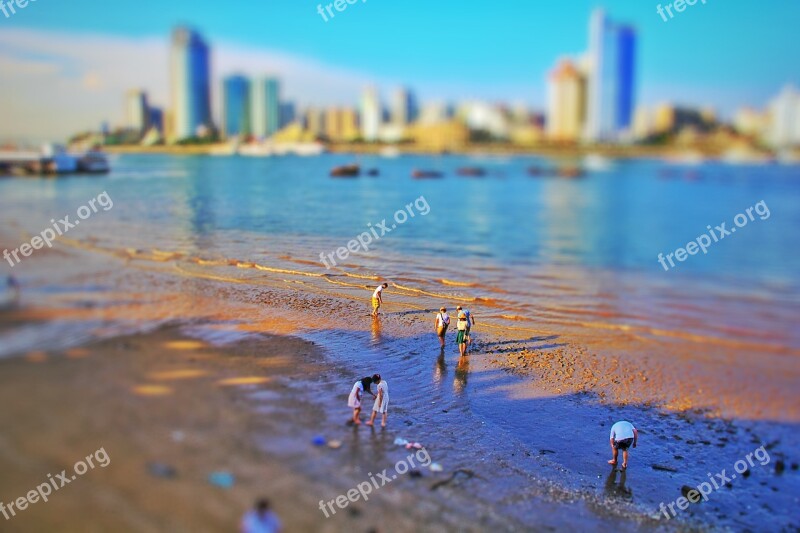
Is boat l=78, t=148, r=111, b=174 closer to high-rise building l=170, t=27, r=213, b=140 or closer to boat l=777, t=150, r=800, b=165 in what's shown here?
high-rise building l=170, t=27, r=213, b=140

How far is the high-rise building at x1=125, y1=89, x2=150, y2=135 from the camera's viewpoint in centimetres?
1452

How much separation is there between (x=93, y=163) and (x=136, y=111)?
3464mm

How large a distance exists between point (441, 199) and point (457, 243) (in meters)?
20.7

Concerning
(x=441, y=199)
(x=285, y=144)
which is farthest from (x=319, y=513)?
(x=285, y=144)

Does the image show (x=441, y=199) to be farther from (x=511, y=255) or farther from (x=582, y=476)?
(x=582, y=476)

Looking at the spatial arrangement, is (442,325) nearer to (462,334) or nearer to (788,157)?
(462,334)

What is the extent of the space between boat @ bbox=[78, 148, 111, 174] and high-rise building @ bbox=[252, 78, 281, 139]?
6679 millimetres

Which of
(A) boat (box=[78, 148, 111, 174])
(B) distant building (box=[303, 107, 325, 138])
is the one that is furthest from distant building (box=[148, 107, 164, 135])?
(B) distant building (box=[303, 107, 325, 138])

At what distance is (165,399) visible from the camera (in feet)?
23.0

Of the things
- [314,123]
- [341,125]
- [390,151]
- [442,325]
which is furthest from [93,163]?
[390,151]

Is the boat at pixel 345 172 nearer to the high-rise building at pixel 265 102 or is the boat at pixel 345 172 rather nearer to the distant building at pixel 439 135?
the high-rise building at pixel 265 102

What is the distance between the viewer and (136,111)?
14.9m

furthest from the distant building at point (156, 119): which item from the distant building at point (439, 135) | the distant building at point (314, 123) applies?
the distant building at point (439, 135)

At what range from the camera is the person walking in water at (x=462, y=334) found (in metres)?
10.6
